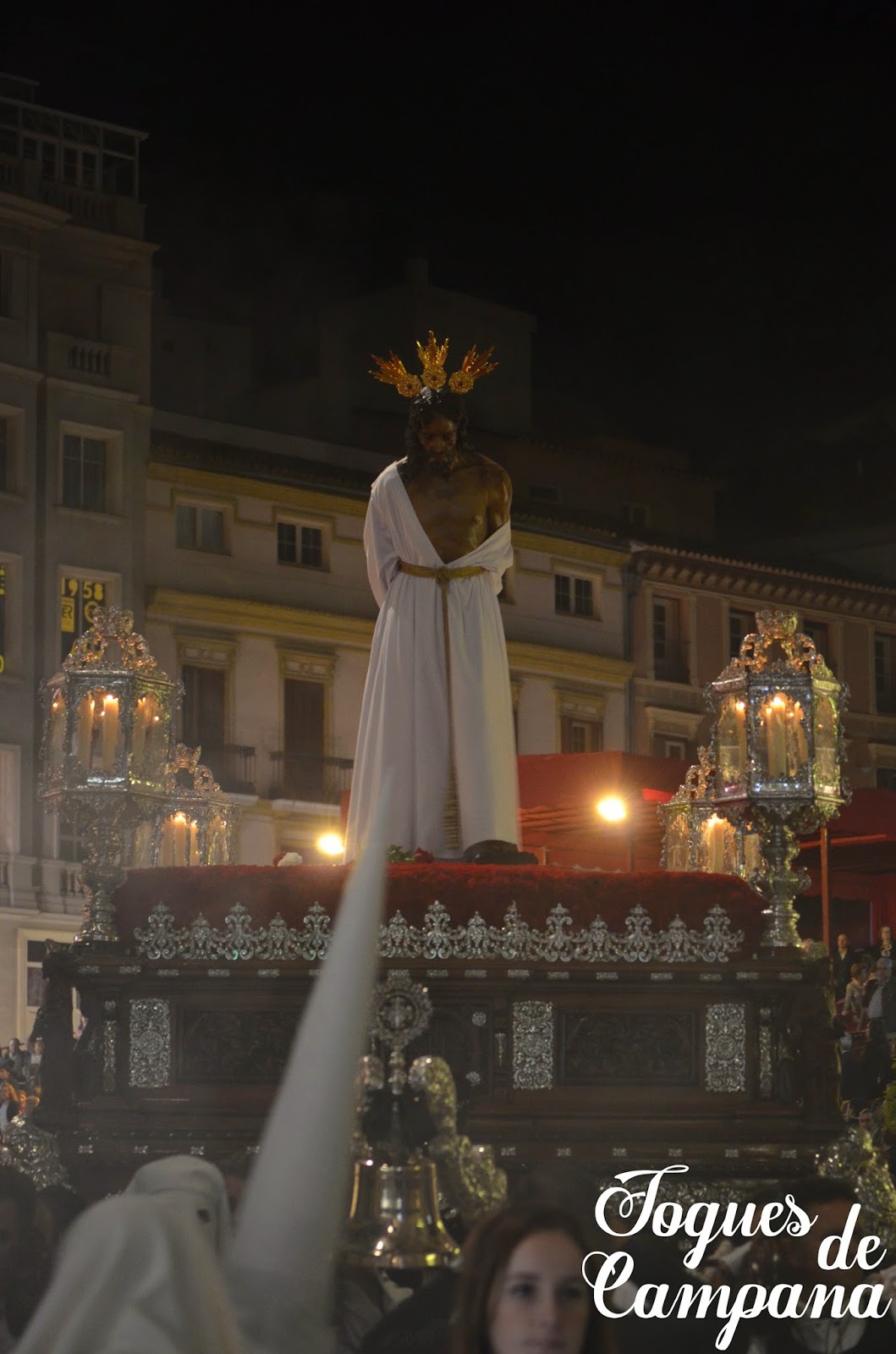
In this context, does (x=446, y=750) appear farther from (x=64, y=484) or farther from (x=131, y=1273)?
(x=64, y=484)

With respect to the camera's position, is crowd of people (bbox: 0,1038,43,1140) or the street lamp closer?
crowd of people (bbox: 0,1038,43,1140)

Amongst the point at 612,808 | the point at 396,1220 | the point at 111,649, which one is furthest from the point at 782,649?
the point at 612,808

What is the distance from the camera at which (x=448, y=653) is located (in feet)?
37.1

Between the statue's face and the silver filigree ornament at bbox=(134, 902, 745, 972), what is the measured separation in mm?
2569

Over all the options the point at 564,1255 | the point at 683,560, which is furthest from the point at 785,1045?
the point at 683,560

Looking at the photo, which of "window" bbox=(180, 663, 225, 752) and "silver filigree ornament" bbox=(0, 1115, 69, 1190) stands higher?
"window" bbox=(180, 663, 225, 752)

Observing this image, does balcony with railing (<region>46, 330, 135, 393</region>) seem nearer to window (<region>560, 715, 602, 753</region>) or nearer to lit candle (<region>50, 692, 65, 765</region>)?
window (<region>560, 715, 602, 753</region>)

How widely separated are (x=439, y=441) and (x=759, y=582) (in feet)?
100

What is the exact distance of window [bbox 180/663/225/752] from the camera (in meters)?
35.3

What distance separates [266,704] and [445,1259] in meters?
30.2

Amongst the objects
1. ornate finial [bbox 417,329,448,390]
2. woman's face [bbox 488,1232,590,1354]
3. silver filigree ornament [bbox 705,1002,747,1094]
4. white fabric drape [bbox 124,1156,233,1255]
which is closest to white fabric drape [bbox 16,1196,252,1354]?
white fabric drape [bbox 124,1156,233,1255]

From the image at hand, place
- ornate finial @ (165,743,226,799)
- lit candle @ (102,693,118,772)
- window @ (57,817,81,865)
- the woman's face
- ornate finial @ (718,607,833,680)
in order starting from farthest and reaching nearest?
1. window @ (57,817,81,865)
2. ornate finial @ (165,743,226,799)
3. ornate finial @ (718,607,833,680)
4. lit candle @ (102,693,118,772)
5. the woman's face

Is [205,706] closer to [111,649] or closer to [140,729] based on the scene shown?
[111,649]

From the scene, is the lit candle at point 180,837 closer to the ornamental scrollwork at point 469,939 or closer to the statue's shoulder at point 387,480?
the statue's shoulder at point 387,480
